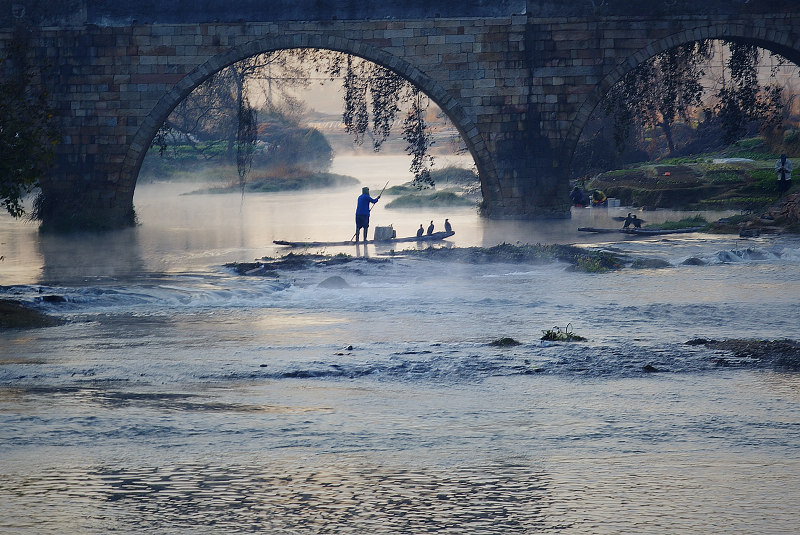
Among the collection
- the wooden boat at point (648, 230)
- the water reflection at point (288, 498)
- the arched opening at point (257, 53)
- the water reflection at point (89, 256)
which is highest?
the arched opening at point (257, 53)

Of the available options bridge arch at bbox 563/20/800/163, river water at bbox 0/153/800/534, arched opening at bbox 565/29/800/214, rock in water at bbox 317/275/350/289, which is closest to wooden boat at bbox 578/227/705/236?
bridge arch at bbox 563/20/800/163

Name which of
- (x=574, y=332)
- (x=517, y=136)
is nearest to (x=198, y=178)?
(x=517, y=136)

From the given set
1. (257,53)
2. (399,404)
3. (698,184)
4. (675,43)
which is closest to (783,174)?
(698,184)

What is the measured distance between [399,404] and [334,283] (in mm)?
6675

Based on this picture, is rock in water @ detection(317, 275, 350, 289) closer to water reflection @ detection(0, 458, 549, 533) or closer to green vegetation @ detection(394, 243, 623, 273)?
green vegetation @ detection(394, 243, 623, 273)

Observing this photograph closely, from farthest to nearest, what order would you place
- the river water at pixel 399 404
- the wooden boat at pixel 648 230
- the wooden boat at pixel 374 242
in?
1. the wooden boat at pixel 648 230
2. the wooden boat at pixel 374 242
3. the river water at pixel 399 404

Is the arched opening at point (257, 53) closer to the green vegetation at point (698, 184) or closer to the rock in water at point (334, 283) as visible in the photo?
the green vegetation at point (698, 184)

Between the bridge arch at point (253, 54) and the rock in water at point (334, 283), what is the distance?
8858 mm

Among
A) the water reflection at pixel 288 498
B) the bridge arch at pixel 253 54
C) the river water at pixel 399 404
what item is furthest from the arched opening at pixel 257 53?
→ the water reflection at pixel 288 498

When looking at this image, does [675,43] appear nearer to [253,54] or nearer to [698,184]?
[698,184]

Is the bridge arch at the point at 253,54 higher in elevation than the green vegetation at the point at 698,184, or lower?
higher

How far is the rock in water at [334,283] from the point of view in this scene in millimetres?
14438

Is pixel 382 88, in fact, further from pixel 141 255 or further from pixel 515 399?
pixel 515 399

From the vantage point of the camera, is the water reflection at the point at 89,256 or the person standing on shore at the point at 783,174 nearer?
the water reflection at the point at 89,256
